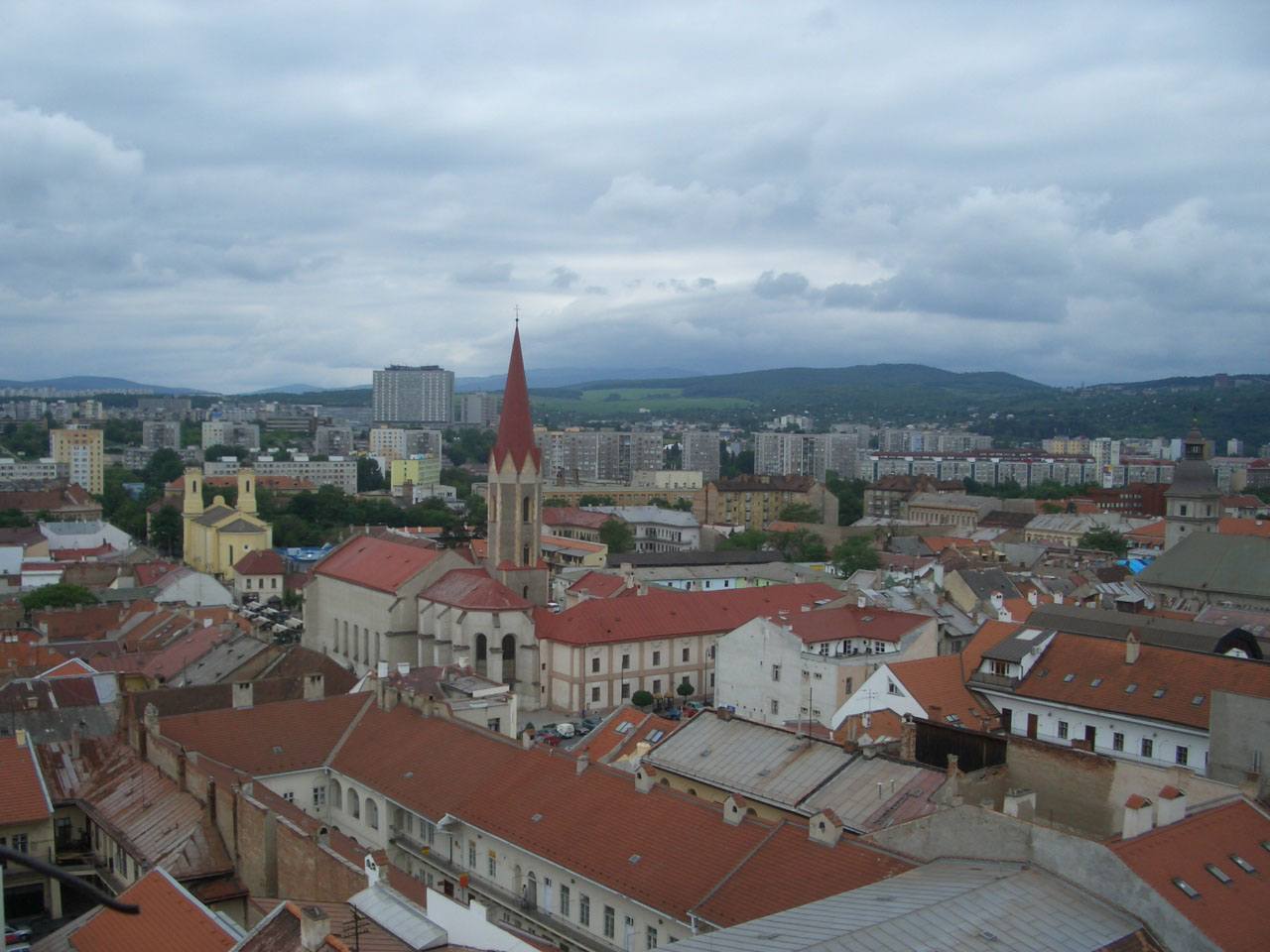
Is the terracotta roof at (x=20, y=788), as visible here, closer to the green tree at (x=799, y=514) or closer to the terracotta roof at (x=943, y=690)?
the terracotta roof at (x=943, y=690)

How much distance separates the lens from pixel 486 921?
18172 mm

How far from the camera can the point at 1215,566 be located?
212 feet

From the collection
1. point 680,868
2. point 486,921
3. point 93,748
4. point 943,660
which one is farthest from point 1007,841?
point 93,748

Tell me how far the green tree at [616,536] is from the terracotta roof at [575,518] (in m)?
2.09

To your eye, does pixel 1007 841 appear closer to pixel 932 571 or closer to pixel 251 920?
pixel 251 920

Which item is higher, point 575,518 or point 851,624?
point 851,624

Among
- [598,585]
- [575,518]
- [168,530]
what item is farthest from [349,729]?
[168,530]

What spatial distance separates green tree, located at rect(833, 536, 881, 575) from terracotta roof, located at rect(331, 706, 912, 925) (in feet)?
187

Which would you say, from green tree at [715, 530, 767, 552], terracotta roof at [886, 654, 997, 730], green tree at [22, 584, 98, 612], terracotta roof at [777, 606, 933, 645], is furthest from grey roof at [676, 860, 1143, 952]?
green tree at [715, 530, 767, 552]

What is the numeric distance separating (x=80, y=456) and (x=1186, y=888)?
17998 cm

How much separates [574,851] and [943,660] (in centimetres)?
2027

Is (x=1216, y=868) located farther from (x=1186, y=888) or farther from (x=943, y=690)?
(x=943, y=690)

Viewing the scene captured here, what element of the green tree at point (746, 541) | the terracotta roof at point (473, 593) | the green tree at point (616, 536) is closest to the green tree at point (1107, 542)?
the green tree at point (746, 541)

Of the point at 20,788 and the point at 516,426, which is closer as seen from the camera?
the point at 20,788
